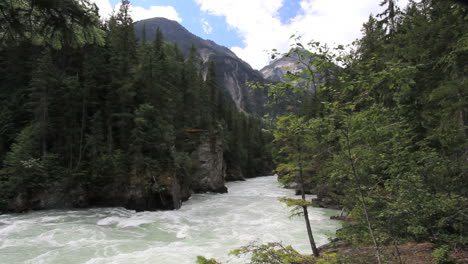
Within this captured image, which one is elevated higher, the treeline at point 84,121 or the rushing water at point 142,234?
the treeline at point 84,121

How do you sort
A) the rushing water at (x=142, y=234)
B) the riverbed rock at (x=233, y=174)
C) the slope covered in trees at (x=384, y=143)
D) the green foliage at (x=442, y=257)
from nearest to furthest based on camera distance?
1. the slope covered in trees at (x=384, y=143)
2. the green foliage at (x=442, y=257)
3. the rushing water at (x=142, y=234)
4. the riverbed rock at (x=233, y=174)

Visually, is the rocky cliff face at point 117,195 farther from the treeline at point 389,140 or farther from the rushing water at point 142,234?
the treeline at point 389,140

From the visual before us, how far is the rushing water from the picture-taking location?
32.2 ft

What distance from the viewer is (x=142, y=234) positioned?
12820 mm

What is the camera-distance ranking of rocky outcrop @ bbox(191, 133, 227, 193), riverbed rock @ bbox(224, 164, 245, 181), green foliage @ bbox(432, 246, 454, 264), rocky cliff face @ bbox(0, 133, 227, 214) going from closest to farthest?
1. green foliage @ bbox(432, 246, 454, 264)
2. rocky cliff face @ bbox(0, 133, 227, 214)
3. rocky outcrop @ bbox(191, 133, 227, 193)
4. riverbed rock @ bbox(224, 164, 245, 181)

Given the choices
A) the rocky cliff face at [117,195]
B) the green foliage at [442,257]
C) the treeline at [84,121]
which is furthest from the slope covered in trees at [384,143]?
the treeline at [84,121]

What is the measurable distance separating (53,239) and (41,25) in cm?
1151

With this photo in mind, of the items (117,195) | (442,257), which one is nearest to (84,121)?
(117,195)

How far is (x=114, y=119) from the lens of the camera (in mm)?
22016

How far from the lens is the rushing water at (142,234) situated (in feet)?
32.2

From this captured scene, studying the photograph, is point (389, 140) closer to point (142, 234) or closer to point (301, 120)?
point (301, 120)

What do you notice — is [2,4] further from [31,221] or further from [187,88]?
[187,88]

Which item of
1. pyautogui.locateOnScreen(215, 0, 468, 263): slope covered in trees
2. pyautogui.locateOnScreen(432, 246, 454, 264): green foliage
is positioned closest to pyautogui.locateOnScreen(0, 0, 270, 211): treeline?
pyautogui.locateOnScreen(215, 0, 468, 263): slope covered in trees

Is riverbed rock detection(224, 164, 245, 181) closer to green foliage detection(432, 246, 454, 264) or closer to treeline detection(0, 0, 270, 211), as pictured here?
treeline detection(0, 0, 270, 211)
